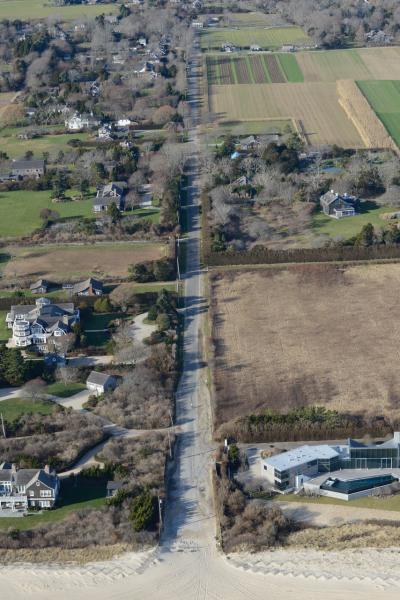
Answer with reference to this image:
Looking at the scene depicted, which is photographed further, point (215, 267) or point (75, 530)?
point (215, 267)

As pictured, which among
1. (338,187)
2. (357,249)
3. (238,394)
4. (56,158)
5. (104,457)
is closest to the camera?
(104,457)

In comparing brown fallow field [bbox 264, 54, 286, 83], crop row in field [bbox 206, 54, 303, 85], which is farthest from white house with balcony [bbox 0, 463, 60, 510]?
brown fallow field [bbox 264, 54, 286, 83]

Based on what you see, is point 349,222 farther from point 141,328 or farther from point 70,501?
point 70,501

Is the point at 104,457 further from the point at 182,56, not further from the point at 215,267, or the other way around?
the point at 182,56

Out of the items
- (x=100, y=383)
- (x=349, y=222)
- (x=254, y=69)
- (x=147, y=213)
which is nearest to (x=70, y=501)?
(x=100, y=383)

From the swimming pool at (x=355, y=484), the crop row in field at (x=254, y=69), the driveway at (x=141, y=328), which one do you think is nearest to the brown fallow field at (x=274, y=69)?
the crop row in field at (x=254, y=69)

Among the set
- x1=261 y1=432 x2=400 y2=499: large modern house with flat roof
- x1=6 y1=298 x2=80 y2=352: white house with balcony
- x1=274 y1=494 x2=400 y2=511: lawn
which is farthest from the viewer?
x1=6 y1=298 x2=80 y2=352: white house with balcony

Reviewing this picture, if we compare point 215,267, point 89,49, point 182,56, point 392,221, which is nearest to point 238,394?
point 215,267

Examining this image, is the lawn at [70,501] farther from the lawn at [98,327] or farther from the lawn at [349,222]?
the lawn at [349,222]

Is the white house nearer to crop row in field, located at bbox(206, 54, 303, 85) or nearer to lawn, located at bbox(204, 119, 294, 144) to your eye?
lawn, located at bbox(204, 119, 294, 144)
